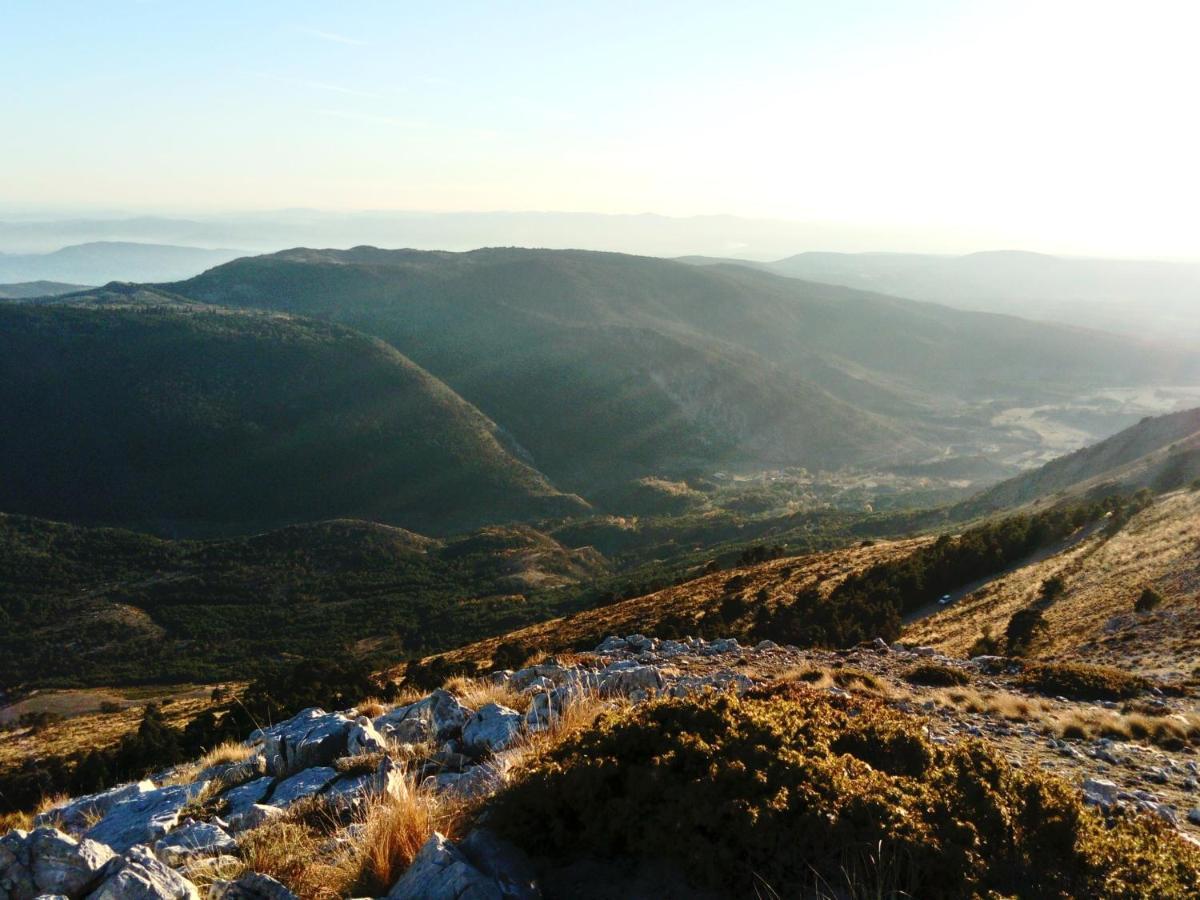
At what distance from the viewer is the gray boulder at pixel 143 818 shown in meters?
6.62

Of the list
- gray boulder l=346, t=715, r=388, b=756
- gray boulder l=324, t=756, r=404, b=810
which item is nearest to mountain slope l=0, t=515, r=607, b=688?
gray boulder l=346, t=715, r=388, b=756

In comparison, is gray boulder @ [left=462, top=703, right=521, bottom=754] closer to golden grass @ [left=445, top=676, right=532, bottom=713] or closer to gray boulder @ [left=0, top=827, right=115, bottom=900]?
golden grass @ [left=445, top=676, right=532, bottom=713]

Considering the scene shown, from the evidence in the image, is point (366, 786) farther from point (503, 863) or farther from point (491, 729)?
point (503, 863)

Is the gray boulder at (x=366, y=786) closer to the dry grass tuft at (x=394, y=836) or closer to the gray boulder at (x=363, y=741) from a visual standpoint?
the dry grass tuft at (x=394, y=836)

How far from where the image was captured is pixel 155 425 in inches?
5719

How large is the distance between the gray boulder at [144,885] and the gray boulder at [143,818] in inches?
89.1

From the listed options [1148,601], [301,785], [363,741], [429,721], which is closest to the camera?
[301,785]

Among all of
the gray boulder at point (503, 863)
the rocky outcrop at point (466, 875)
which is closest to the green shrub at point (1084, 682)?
the gray boulder at point (503, 863)

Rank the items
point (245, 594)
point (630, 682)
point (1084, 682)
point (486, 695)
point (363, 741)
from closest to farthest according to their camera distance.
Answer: point (363, 741)
point (630, 682)
point (486, 695)
point (1084, 682)
point (245, 594)

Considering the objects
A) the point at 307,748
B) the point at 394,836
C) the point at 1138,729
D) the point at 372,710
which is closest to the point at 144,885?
the point at 394,836

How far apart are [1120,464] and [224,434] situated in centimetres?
15052

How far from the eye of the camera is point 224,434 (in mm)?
147625

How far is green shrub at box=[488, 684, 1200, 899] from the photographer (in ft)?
13.2

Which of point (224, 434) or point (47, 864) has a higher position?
point (47, 864)
